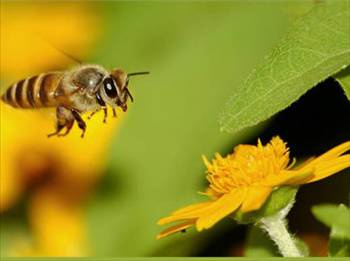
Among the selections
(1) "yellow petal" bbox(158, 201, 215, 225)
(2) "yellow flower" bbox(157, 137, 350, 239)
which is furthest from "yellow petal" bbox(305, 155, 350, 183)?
(1) "yellow petal" bbox(158, 201, 215, 225)

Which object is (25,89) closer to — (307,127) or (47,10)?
(307,127)

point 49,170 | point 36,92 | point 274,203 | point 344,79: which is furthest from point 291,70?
point 49,170

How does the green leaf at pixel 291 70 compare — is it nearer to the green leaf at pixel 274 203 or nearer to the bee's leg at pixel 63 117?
the green leaf at pixel 274 203

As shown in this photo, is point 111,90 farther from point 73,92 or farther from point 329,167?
point 329,167

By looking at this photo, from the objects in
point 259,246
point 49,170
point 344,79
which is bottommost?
point 259,246

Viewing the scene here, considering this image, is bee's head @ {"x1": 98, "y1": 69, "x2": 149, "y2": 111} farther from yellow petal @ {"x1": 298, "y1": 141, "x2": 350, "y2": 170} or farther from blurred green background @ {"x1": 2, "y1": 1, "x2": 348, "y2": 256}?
yellow petal @ {"x1": 298, "y1": 141, "x2": 350, "y2": 170}

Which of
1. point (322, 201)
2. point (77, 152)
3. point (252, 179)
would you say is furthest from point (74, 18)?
point (252, 179)
